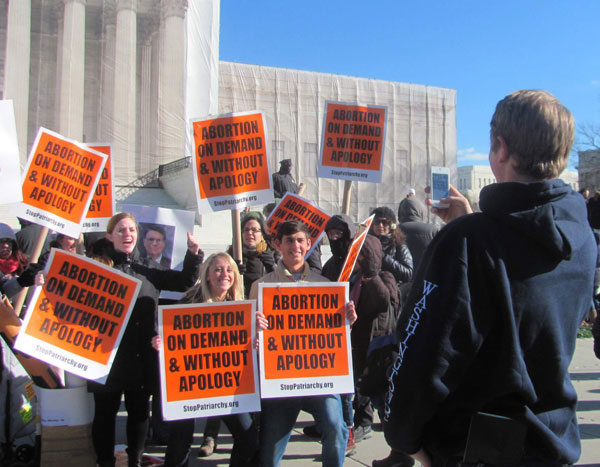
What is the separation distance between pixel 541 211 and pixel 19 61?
80.4ft

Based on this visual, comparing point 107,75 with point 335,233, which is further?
point 107,75

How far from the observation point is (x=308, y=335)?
10.8 ft

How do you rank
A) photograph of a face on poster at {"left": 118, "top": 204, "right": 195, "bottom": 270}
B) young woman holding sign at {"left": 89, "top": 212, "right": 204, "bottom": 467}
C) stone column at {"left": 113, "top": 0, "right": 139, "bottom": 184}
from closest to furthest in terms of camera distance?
1. young woman holding sign at {"left": 89, "top": 212, "right": 204, "bottom": 467}
2. photograph of a face on poster at {"left": 118, "top": 204, "right": 195, "bottom": 270}
3. stone column at {"left": 113, "top": 0, "right": 139, "bottom": 184}

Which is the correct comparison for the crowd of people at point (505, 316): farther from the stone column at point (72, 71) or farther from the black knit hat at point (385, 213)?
the stone column at point (72, 71)

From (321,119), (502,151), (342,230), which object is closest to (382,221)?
(342,230)

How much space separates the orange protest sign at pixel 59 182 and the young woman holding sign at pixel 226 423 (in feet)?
3.69

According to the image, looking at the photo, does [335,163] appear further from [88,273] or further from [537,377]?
[537,377]

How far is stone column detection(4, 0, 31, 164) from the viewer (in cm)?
2131

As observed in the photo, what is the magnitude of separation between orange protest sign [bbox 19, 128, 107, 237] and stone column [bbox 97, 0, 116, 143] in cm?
1907

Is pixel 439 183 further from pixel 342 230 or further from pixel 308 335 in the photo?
pixel 308 335

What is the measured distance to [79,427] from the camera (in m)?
3.55

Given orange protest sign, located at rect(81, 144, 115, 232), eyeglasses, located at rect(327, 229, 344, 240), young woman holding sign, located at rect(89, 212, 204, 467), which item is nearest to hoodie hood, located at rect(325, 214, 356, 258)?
eyeglasses, located at rect(327, 229, 344, 240)

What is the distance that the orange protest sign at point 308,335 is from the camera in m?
3.23

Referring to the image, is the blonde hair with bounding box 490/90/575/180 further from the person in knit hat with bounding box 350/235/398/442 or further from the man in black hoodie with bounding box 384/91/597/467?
the person in knit hat with bounding box 350/235/398/442
